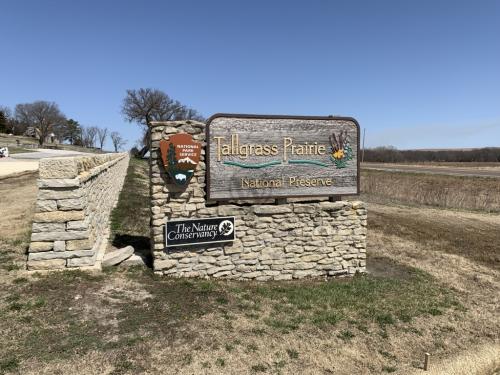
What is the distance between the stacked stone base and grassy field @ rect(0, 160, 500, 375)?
0.98ft

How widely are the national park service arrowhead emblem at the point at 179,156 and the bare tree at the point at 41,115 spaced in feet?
252

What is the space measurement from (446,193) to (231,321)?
21024mm

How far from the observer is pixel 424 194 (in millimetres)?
23094

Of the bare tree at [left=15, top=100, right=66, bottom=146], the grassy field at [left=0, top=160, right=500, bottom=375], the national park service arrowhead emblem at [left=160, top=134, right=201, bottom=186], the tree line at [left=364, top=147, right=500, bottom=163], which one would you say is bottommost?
the grassy field at [left=0, top=160, right=500, bottom=375]

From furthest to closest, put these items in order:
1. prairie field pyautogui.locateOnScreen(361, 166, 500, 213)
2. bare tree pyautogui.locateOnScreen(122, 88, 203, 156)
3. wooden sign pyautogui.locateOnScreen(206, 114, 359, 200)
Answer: bare tree pyautogui.locateOnScreen(122, 88, 203, 156), prairie field pyautogui.locateOnScreen(361, 166, 500, 213), wooden sign pyautogui.locateOnScreen(206, 114, 359, 200)

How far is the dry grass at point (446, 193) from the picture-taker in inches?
834

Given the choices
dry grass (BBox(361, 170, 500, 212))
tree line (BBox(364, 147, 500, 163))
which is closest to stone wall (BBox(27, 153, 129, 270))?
dry grass (BBox(361, 170, 500, 212))

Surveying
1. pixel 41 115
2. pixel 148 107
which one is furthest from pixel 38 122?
pixel 148 107

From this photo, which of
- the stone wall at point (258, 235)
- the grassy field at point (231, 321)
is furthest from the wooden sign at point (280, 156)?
the grassy field at point (231, 321)

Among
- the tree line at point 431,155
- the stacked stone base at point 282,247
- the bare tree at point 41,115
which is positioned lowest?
the stacked stone base at point 282,247

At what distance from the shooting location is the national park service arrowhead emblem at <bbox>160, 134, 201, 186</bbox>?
21.7 feet

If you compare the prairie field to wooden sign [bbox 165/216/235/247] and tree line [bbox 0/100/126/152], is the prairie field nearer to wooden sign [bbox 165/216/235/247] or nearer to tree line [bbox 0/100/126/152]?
wooden sign [bbox 165/216/235/247]

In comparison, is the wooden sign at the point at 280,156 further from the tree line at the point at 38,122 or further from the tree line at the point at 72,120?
the tree line at the point at 38,122

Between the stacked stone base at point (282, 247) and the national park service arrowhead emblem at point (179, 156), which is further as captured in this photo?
the stacked stone base at point (282, 247)
